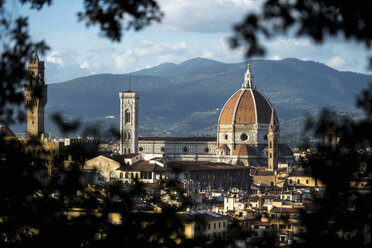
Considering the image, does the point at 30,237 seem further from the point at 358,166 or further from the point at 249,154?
the point at 249,154

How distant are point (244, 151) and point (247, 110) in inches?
297

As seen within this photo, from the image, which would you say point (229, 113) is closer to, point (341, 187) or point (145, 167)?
Result: point (145, 167)

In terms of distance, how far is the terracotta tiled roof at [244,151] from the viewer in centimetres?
11881

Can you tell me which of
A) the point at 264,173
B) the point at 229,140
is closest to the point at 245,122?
the point at 229,140

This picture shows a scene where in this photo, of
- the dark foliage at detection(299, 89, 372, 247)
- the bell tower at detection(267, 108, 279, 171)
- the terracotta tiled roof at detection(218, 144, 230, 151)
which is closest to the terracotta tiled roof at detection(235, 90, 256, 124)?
the terracotta tiled roof at detection(218, 144, 230, 151)

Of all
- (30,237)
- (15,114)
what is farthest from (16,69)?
(30,237)

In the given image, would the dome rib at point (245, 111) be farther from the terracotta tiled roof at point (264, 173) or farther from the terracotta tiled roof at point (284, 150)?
the terracotta tiled roof at point (264, 173)

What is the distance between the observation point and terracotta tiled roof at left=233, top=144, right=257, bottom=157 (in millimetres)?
118812

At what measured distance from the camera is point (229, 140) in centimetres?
12331

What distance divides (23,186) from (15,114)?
3.57 feet

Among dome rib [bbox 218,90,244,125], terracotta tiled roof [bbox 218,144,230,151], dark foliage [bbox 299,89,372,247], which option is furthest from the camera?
dome rib [bbox 218,90,244,125]

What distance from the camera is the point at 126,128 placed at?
121m

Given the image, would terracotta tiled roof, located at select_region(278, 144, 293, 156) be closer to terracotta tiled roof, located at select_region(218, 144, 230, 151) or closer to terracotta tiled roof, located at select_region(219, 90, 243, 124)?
terracotta tiled roof, located at select_region(218, 144, 230, 151)

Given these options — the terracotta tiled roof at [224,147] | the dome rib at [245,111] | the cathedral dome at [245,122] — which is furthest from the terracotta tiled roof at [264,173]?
the dome rib at [245,111]
